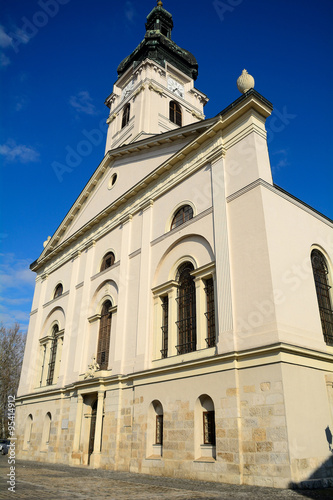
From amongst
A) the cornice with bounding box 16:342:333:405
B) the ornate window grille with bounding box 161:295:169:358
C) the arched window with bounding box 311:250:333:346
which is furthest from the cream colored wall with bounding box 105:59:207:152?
the cornice with bounding box 16:342:333:405

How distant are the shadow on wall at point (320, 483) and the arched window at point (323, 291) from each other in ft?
12.3

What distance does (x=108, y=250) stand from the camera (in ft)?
67.9

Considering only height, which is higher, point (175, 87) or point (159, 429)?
point (175, 87)

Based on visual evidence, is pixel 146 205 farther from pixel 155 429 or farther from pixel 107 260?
pixel 155 429

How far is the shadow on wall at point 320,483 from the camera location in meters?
8.55

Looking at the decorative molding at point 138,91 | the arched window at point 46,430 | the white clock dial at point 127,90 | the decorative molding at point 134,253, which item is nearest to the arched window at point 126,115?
the decorative molding at point 138,91

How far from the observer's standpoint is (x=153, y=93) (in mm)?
25984

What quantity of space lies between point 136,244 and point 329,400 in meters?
10.6

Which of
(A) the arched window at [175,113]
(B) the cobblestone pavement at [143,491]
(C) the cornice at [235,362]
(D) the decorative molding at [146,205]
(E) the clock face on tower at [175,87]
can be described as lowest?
(B) the cobblestone pavement at [143,491]

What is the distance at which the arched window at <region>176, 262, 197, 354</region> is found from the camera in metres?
13.9

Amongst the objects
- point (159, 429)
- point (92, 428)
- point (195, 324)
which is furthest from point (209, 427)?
point (92, 428)

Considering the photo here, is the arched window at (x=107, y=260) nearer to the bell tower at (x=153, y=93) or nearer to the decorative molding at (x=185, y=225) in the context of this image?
the decorative molding at (x=185, y=225)

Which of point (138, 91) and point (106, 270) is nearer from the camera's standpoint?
point (106, 270)

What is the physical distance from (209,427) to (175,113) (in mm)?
21679
